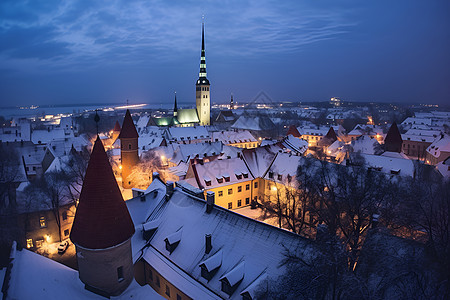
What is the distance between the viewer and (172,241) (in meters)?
19.5

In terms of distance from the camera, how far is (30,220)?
100 ft

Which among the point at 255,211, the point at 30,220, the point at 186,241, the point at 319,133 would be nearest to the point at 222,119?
the point at 319,133

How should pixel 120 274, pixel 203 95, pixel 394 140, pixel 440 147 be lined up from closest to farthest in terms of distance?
pixel 120 274 → pixel 394 140 → pixel 440 147 → pixel 203 95

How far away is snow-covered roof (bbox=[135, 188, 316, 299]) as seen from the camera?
15266mm

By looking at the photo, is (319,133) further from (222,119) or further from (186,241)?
(186,241)

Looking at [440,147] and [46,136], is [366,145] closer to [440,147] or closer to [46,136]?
[440,147]

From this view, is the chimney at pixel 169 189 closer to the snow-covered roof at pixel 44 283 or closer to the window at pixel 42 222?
the snow-covered roof at pixel 44 283

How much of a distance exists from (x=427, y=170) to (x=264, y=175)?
22389 millimetres

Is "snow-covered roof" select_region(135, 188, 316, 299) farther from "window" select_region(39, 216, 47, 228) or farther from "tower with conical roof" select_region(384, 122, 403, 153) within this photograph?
"tower with conical roof" select_region(384, 122, 403, 153)

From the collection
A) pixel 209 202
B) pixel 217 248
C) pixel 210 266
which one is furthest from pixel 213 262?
pixel 209 202

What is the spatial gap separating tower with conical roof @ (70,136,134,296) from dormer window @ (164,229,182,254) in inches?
196

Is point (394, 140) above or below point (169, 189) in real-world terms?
above

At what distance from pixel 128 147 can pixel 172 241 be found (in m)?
29.2

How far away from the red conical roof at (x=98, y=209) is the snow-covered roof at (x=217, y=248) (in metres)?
5.81
